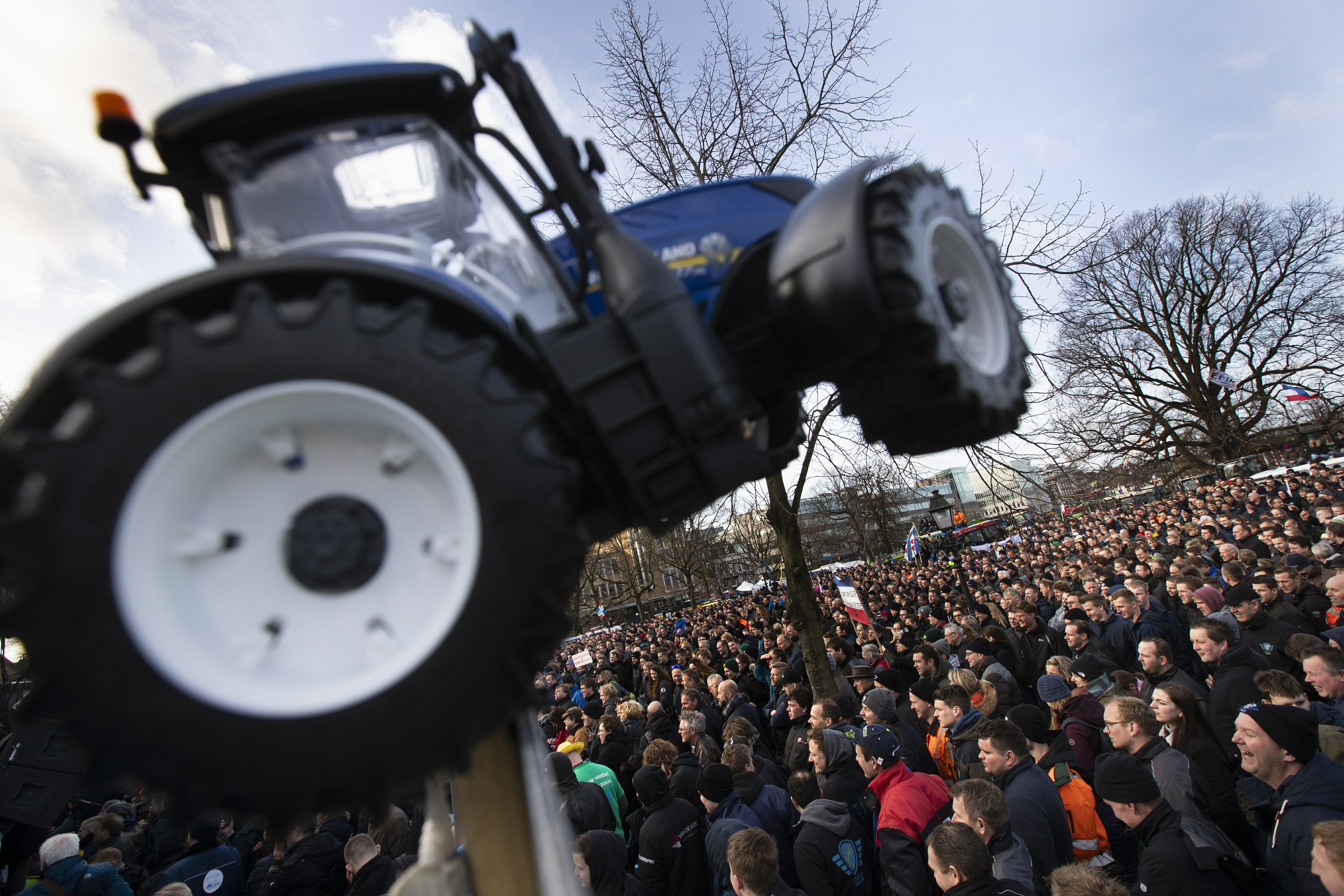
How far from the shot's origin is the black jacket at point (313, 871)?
552 centimetres

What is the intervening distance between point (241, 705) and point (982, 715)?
5100 mm

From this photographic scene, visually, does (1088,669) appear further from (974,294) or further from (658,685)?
(658,685)

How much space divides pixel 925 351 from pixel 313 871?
6124 mm

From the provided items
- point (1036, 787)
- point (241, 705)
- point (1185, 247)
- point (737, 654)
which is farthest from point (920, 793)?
point (1185, 247)

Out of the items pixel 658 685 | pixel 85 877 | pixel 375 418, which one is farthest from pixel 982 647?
pixel 85 877

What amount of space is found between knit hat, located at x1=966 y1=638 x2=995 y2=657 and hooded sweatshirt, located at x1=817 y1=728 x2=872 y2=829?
329 centimetres

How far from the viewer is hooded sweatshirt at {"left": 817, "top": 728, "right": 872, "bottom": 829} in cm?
514

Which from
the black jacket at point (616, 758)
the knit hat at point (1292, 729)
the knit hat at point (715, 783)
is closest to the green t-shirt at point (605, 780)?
the black jacket at point (616, 758)

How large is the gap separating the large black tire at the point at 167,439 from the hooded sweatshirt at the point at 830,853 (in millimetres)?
3597

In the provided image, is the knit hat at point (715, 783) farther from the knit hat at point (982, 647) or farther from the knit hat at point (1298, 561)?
the knit hat at point (1298, 561)

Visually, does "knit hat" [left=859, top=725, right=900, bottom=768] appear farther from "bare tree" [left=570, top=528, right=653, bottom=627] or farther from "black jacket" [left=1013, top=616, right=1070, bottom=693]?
"bare tree" [left=570, top=528, right=653, bottom=627]

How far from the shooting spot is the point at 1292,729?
3746 mm

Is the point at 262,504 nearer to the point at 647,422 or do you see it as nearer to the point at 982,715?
the point at 647,422


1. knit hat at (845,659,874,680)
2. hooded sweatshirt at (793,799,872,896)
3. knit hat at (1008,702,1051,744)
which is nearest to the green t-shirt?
hooded sweatshirt at (793,799,872,896)
